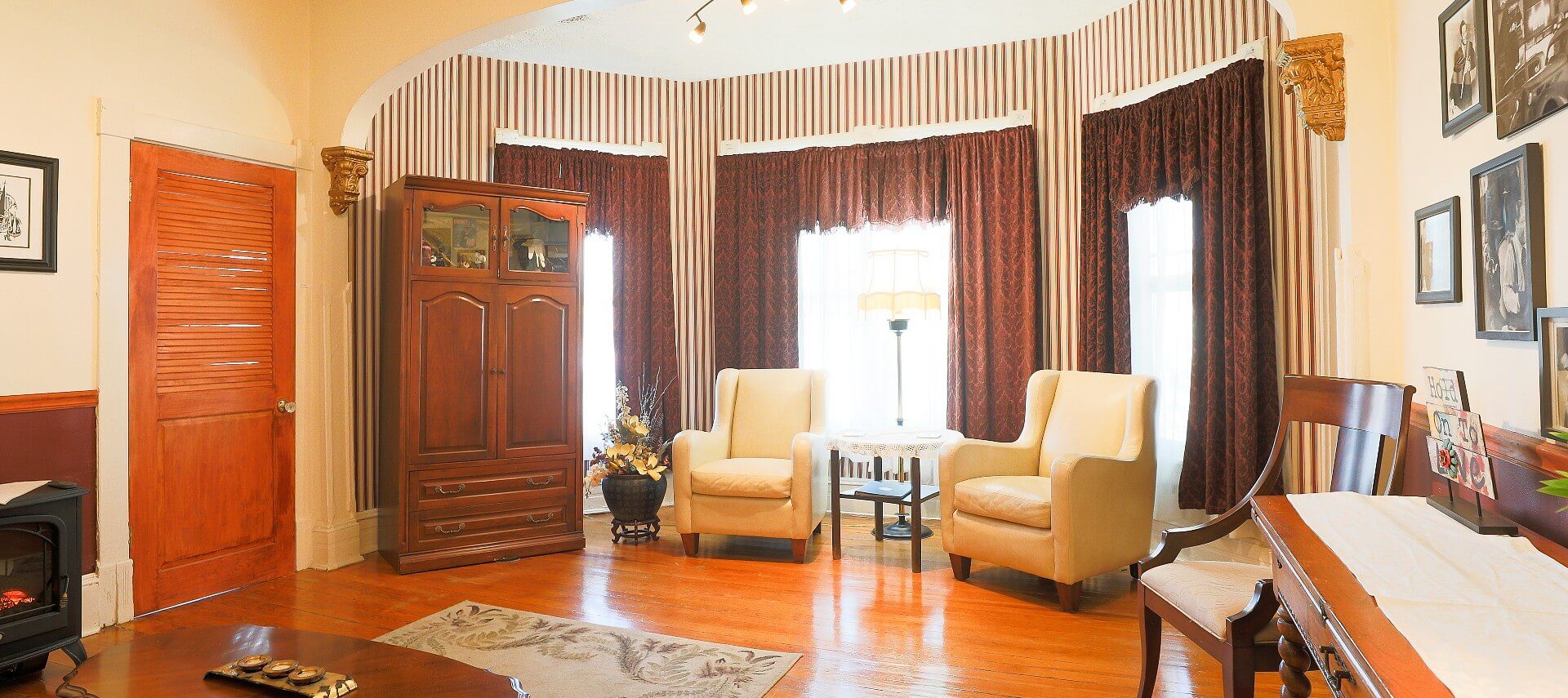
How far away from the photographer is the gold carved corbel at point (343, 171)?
4.14 m

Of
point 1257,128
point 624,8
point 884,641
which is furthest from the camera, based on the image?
point 624,8

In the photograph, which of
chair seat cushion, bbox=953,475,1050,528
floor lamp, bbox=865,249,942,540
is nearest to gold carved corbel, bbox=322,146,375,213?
floor lamp, bbox=865,249,942,540

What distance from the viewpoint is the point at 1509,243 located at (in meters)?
1.80

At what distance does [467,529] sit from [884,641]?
2242mm

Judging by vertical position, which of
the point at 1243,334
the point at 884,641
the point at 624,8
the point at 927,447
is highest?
the point at 624,8

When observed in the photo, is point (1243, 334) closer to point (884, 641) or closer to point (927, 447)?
point (927, 447)

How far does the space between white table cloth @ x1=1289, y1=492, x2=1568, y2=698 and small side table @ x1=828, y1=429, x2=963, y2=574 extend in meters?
2.37

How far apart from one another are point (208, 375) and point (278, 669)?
242 cm

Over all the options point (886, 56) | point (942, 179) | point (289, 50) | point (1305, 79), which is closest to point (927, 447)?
point (942, 179)

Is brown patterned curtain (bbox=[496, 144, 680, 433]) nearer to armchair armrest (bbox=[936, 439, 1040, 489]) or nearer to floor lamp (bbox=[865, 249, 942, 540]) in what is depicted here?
floor lamp (bbox=[865, 249, 942, 540])

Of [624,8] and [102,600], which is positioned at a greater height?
[624,8]

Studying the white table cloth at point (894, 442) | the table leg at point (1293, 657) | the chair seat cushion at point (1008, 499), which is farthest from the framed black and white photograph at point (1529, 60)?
the white table cloth at point (894, 442)

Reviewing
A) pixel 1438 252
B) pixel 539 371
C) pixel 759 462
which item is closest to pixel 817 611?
pixel 759 462

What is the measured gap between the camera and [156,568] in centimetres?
357
